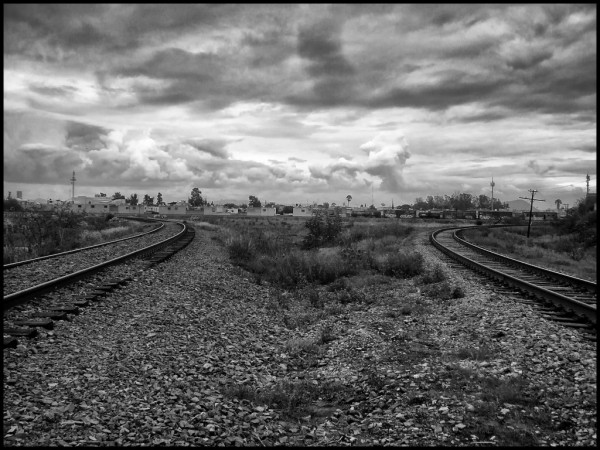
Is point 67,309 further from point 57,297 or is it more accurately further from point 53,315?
point 57,297

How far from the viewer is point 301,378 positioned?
7.38 m

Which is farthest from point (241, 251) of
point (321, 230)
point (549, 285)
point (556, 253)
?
point (556, 253)

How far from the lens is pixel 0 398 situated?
8.34 feet

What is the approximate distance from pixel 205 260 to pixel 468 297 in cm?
1048

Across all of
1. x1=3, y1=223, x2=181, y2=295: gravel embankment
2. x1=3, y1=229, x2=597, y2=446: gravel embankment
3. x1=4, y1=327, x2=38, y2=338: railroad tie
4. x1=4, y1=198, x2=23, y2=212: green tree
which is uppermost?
x1=4, y1=198, x2=23, y2=212: green tree

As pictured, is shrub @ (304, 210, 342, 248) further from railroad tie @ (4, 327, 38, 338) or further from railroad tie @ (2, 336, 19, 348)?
railroad tie @ (2, 336, 19, 348)

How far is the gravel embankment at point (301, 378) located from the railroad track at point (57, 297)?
28 cm

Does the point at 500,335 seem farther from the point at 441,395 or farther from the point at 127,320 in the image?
the point at 127,320

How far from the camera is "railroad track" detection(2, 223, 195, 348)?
760 cm

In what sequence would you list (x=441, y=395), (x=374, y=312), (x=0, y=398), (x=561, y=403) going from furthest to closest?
(x=374, y=312), (x=441, y=395), (x=561, y=403), (x=0, y=398)

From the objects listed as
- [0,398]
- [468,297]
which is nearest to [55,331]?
[0,398]

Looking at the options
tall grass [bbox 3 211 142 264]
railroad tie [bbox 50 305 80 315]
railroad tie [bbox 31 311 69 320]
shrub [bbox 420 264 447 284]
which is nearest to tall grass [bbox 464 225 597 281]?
shrub [bbox 420 264 447 284]

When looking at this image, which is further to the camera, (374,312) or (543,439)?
(374,312)

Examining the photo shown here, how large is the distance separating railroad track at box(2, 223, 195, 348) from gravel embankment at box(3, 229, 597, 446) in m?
0.28
